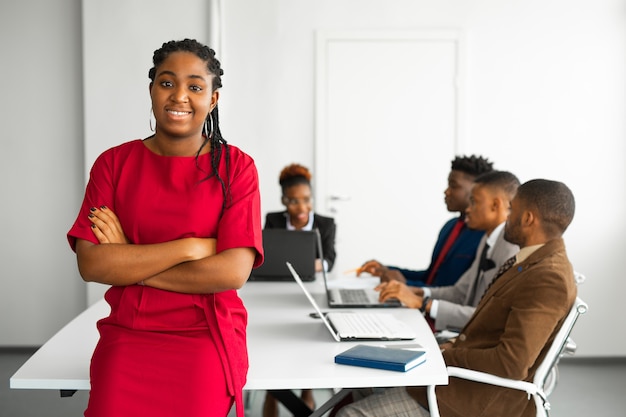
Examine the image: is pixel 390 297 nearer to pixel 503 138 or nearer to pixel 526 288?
pixel 526 288

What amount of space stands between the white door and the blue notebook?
3.28 meters

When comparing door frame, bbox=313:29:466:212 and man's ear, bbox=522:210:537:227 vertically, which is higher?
door frame, bbox=313:29:466:212

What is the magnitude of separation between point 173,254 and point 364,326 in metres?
0.81

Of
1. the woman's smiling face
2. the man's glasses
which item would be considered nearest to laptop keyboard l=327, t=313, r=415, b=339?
the woman's smiling face

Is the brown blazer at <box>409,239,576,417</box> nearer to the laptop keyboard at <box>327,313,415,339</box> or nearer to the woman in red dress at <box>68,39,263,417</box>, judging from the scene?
the laptop keyboard at <box>327,313,415,339</box>

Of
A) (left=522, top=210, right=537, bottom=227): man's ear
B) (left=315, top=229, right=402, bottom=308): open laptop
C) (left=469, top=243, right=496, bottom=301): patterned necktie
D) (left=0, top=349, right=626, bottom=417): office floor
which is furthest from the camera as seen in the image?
(left=0, top=349, right=626, bottom=417): office floor

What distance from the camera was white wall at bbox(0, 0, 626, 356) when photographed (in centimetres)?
529

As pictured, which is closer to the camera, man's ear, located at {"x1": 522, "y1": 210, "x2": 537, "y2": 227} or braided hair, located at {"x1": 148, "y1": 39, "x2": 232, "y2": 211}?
braided hair, located at {"x1": 148, "y1": 39, "x2": 232, "y2": 211}

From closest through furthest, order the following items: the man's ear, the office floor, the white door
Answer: the man's ear → the office floor → the white door

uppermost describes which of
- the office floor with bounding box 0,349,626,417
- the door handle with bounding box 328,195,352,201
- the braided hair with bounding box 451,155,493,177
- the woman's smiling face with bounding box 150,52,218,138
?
the woman's smiling face with bounding box 150,52,218,138

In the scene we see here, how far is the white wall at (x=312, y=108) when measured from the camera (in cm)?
529

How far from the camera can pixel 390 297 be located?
2.90m

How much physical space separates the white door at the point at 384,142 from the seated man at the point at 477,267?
199 centimetres

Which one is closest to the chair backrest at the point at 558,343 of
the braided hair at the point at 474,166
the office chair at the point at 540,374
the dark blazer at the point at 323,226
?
the office chair at the point at 540,374
